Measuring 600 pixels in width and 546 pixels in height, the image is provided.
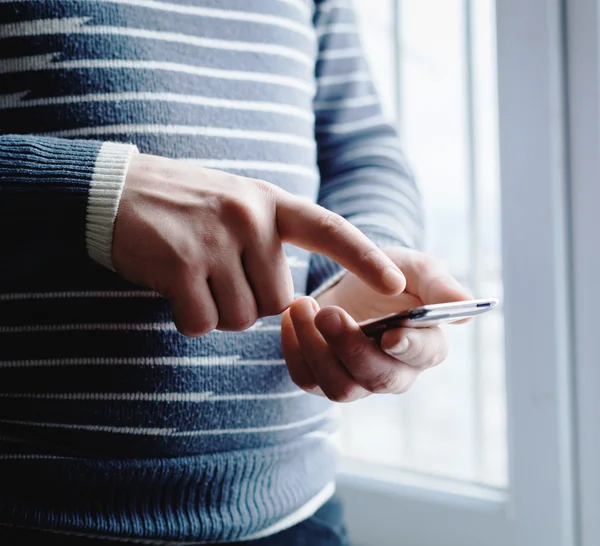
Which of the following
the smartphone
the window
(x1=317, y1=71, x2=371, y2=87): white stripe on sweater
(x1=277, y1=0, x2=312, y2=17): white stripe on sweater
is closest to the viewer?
the smartphone

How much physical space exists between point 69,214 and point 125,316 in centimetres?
11

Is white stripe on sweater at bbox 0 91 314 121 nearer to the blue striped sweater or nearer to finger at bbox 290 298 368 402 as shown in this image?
the blue striped sweater

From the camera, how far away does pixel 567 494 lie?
75cm

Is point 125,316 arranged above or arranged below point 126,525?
above

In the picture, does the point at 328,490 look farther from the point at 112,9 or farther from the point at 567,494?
the point at 112,9

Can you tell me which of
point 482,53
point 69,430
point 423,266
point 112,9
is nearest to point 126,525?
point 69,430

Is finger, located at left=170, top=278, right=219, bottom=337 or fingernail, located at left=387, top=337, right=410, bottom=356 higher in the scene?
finger, located at left=170, top=278, right=219, bottom=337

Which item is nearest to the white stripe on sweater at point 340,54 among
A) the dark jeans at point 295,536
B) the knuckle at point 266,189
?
the knuckle at point 266,189

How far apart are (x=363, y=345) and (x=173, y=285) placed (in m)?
0.14

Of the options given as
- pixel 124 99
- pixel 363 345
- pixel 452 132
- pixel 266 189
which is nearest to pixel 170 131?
pixel 124 99

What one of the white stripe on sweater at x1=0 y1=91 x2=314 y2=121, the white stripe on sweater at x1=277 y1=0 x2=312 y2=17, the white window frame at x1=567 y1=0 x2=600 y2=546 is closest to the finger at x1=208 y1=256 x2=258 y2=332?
the white stripe on sweater at x1=0 y1=91 x2=314 y2=121

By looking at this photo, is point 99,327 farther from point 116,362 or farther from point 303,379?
point 303,379

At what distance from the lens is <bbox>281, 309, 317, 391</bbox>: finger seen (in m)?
0.51

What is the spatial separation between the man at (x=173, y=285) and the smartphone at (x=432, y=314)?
0.01 metres
